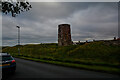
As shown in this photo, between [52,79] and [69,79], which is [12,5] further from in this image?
[69,79]

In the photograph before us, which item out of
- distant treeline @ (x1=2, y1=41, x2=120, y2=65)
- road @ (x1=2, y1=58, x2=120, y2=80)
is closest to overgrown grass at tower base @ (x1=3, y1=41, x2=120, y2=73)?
distant treeline @ (x1=2, y1=41, x2=120, y2=65)

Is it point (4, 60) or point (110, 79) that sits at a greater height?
point (4, 60)

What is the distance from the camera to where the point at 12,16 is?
843cm

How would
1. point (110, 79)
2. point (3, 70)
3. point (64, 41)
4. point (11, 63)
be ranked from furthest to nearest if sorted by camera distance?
point (64, 41) < point (11, 63) < point (3, 70) < point (110, 79)

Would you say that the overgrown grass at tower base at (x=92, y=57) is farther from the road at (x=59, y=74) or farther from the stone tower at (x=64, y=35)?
the stone tower at (x=64, y=35)

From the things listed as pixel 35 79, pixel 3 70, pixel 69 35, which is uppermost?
pixel 69 35

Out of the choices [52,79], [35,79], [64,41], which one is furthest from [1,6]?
[64,41]

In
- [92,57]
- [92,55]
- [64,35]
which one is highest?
[64,35]

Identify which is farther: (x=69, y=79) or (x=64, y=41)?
(x=64, y=41)

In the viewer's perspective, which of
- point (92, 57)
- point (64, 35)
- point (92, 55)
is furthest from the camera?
point (64, 35)

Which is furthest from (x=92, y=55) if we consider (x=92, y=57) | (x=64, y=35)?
(x=64, y=35)

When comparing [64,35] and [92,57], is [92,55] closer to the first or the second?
[92,57]

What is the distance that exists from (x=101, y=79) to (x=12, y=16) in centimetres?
910

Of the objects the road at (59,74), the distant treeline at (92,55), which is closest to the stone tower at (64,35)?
the distant treeline at (92,55)
